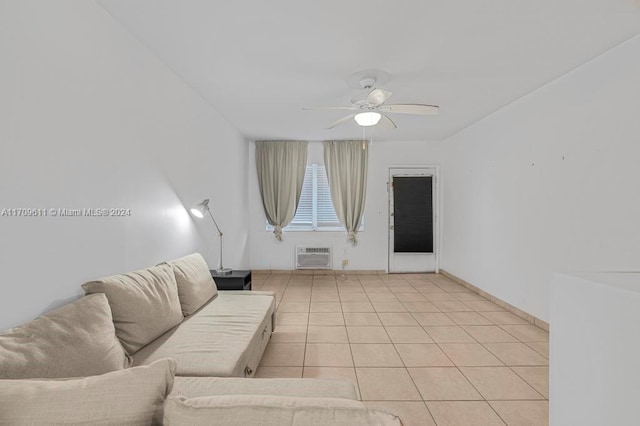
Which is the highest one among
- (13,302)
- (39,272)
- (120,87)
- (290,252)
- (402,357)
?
(120,87)

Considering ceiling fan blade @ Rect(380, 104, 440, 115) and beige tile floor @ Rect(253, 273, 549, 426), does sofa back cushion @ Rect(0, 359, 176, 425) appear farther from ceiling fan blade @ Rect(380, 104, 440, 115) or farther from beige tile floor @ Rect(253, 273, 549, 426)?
ceiling fan blade @ Rect(380, 104, 440, 115)

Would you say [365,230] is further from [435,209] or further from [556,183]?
[556,183]

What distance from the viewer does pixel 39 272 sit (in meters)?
1.55

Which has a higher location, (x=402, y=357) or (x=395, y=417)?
(x=395, y=417)

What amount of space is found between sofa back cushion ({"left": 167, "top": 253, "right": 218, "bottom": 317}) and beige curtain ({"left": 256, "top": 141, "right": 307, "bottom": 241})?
10.2 feet

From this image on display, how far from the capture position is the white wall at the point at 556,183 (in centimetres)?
243

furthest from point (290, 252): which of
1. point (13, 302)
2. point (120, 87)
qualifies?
point (13, 302)

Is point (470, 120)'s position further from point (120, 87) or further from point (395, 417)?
point (395, 417)

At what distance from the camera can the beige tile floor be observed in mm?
2146

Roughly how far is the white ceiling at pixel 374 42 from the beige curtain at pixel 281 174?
88.3 inches

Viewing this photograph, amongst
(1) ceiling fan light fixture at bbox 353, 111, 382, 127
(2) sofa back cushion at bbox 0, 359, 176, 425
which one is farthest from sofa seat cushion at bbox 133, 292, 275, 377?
(1) ceiling fan light fixture at bbox 353, 111, 382, 127

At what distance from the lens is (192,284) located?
2547mm

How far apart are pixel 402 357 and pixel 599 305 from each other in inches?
81.3

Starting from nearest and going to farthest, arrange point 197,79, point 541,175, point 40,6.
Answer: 1. point 40,6
2. point 197,79
3. point 541,175
